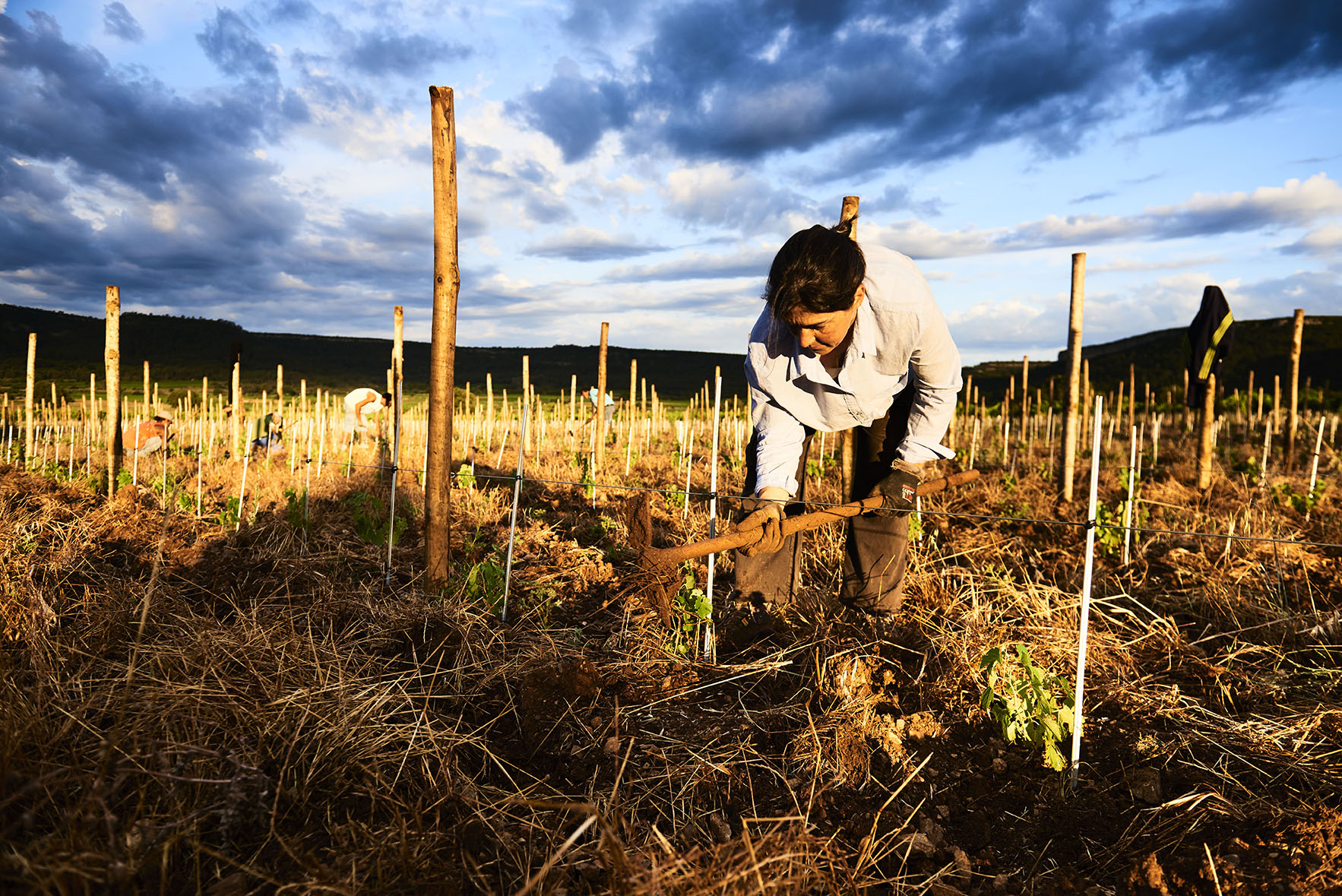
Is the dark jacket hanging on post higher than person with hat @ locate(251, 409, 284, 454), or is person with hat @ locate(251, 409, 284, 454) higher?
the dark jacket hanging on post

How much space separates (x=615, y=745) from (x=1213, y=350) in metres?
7.09

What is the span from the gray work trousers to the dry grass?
6.0 inches

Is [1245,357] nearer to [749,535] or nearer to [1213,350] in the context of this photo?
[1213,350]

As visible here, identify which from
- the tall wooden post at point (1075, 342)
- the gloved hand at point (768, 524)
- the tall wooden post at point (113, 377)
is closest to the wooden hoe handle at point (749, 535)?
the gloved hand at point (768, 524)

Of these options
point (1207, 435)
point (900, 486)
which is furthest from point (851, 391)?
point (1207, 435)

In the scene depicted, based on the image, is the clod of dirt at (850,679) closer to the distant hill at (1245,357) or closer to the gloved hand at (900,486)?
the gloved hand at (900,486)

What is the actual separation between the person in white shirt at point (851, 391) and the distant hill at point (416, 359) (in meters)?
39.3

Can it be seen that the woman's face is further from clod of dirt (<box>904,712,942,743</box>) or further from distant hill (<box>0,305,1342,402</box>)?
distant hill (<box>0,305,1342,402</box>)

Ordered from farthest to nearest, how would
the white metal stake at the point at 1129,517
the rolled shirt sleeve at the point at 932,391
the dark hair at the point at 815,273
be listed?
the white metal stake at the point at 1129,517, the rolled shirt sleeve at the point at 932,391, the dark hair at the point at 815,273

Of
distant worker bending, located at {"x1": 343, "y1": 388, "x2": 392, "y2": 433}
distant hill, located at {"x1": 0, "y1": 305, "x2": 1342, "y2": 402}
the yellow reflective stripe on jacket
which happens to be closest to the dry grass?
the yellow reflective stripe on jacket

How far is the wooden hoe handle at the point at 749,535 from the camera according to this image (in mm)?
2205

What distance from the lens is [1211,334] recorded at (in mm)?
6527

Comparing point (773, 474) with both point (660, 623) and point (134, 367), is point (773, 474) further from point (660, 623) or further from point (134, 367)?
point (134, 367)

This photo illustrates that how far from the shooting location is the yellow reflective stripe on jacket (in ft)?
21.3
